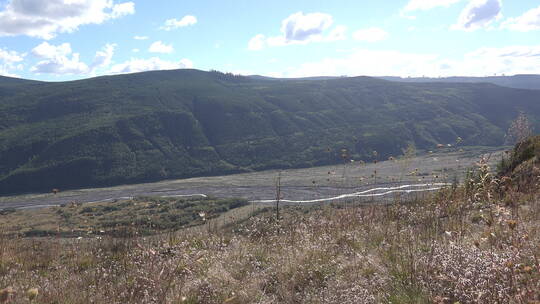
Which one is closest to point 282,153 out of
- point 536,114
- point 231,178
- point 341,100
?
point 231,178

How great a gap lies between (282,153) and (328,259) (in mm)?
110831

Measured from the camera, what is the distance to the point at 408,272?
3648mm

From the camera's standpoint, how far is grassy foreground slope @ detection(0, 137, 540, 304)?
3.22 metres

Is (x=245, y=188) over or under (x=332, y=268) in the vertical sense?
under

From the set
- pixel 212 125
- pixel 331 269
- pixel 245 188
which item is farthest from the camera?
pixel 212 125

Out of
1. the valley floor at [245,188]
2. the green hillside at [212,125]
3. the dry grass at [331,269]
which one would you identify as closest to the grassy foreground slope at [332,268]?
the dry grass at [331,269]

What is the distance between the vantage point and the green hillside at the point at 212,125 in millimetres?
106750

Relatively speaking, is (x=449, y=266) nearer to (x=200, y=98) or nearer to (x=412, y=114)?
(x=412, y=114)

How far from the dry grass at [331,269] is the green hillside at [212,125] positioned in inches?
3815

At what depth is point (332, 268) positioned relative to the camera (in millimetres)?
4371

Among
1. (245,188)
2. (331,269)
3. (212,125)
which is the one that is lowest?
(245,188)

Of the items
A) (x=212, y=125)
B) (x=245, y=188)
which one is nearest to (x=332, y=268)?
(x=245, y=188)

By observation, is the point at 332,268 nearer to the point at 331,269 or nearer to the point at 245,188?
the point at 331,269

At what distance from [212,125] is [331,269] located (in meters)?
132
